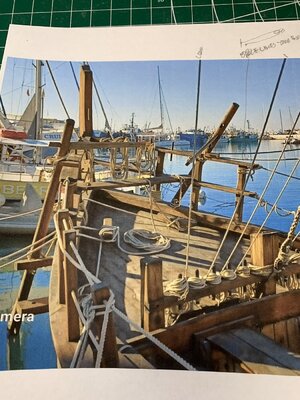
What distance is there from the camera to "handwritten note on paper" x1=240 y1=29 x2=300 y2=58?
0.57m

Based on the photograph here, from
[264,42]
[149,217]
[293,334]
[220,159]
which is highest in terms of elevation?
[264,42]

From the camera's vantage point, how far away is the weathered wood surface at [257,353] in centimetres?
40

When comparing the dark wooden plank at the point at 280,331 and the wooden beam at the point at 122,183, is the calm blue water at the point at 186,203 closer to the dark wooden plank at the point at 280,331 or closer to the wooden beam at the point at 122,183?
the wooden beam at the point at 122,183

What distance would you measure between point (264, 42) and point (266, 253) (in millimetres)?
311

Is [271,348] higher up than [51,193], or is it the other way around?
[51,193]

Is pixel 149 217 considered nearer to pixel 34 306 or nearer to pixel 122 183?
pixel 122 183

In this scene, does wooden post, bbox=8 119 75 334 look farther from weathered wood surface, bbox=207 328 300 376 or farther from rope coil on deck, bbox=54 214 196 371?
weathered wood surface, bbox=207 328 300 376

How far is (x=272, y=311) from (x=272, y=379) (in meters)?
0.09

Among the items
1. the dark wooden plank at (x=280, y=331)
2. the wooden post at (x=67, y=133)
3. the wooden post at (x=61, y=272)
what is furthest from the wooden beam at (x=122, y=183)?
the dark wooden plank at (x=280, y=331)

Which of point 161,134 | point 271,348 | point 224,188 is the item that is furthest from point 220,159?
point 271,348

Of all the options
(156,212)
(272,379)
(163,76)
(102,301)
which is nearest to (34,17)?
(163,76)

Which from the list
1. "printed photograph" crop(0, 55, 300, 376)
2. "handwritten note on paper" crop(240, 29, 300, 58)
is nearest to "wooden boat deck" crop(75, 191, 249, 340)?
"printed photograph" crop(0, 55, 300, 376)

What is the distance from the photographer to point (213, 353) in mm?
423

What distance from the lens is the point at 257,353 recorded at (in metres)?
0.41
